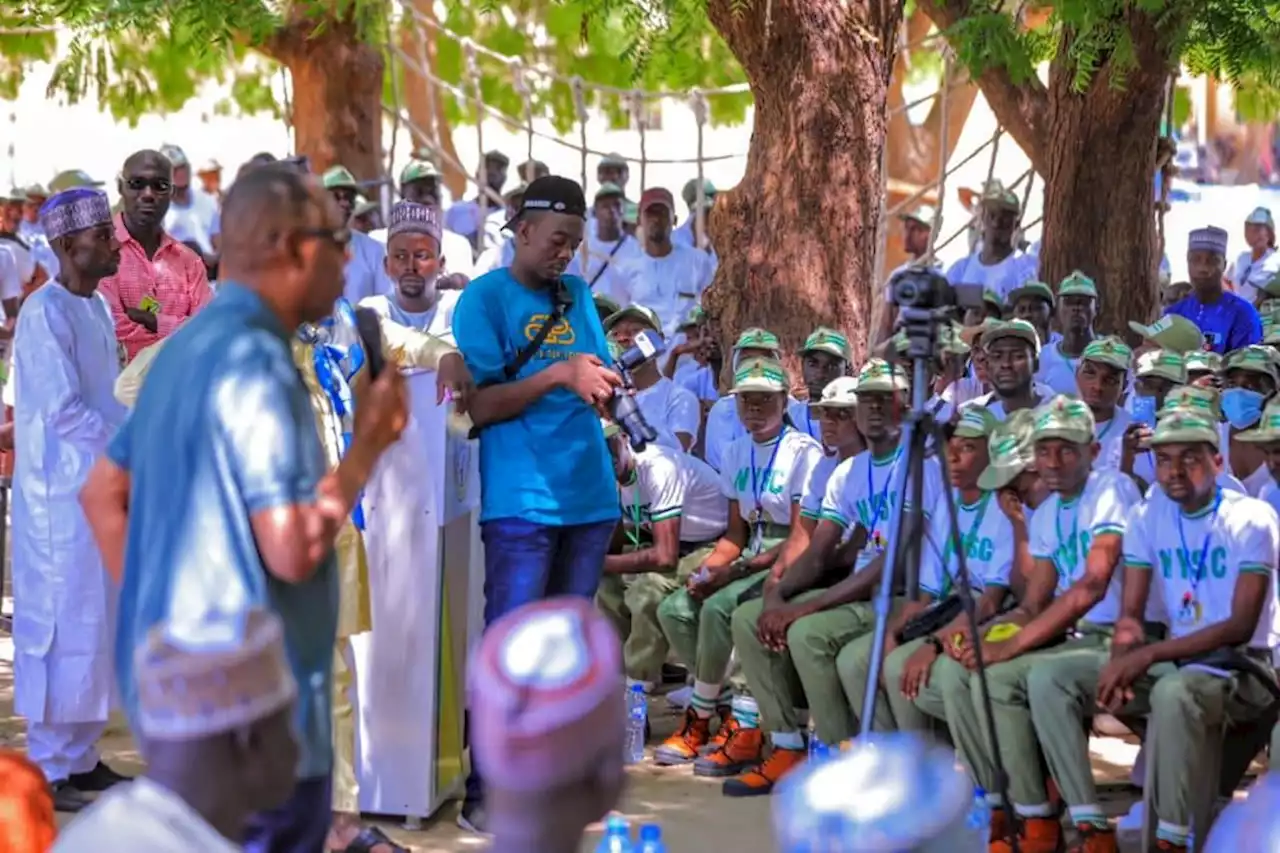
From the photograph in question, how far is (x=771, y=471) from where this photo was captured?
8117 mm

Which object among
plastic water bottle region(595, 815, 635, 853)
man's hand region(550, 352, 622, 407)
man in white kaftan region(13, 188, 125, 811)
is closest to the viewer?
plastic water bottle region(595, 815, 635, 853)

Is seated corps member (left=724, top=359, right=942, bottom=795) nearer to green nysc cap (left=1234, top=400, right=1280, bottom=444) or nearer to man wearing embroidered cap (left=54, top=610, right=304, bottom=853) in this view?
green nysc cap (left=1234, top=400, right=1280, bottom=444)

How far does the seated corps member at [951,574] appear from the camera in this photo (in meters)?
6.79

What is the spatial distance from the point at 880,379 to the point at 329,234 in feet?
13.2

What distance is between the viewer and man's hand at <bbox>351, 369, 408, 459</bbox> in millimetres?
3619

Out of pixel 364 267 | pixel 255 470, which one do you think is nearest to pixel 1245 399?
pixel 364 267

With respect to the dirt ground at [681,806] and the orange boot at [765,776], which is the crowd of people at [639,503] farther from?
the dirt ground at [681,806]

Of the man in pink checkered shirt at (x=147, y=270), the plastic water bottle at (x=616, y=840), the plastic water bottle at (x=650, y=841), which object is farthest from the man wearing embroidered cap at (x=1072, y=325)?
the plastic water bottle at (x=616, y=840)

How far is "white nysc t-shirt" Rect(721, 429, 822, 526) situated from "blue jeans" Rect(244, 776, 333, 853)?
435 centimetres

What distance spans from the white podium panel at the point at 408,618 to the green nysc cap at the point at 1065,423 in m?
1.94

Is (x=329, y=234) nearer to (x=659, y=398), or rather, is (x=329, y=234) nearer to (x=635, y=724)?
(x=635, y=724)

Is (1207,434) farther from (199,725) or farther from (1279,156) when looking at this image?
(1279,156)

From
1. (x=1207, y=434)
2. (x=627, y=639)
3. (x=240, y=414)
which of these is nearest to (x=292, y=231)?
(x=240, y=414)

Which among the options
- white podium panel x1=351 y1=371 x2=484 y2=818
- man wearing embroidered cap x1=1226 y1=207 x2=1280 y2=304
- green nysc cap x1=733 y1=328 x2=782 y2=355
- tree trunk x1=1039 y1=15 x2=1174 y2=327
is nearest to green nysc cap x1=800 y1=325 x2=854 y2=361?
green nysc cap x1=733 y1=328 x2=782 y2=355
